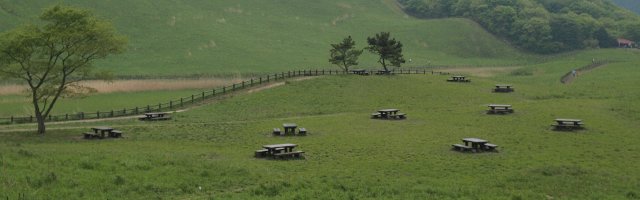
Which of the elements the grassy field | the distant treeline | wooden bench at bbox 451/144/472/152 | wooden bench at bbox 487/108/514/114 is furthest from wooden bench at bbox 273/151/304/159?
the distant treeline

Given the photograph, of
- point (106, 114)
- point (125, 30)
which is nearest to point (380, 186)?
point (106, 114)

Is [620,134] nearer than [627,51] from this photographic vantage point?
Yes

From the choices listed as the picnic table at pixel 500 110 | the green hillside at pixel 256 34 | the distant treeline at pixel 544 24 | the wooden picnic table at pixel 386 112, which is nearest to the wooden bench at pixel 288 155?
the wooden picnic table at pixel 386 112

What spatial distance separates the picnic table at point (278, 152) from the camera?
102 feet

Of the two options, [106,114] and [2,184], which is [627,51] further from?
[2,184]

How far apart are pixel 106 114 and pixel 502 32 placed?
138 meters

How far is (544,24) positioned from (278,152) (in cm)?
15042

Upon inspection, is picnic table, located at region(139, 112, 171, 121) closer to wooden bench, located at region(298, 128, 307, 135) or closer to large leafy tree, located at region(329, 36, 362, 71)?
wooden bench, located at region(298, 128, 307, 135)

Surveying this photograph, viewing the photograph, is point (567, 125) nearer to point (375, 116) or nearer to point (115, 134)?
point (375, 116)

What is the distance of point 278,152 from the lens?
31500 mm

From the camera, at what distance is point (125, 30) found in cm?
11262

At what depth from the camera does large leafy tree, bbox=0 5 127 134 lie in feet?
132

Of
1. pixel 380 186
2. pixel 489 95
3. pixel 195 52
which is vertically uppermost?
pixel 195 52

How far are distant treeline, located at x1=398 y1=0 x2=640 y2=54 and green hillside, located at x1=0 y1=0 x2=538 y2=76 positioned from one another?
6.98m
